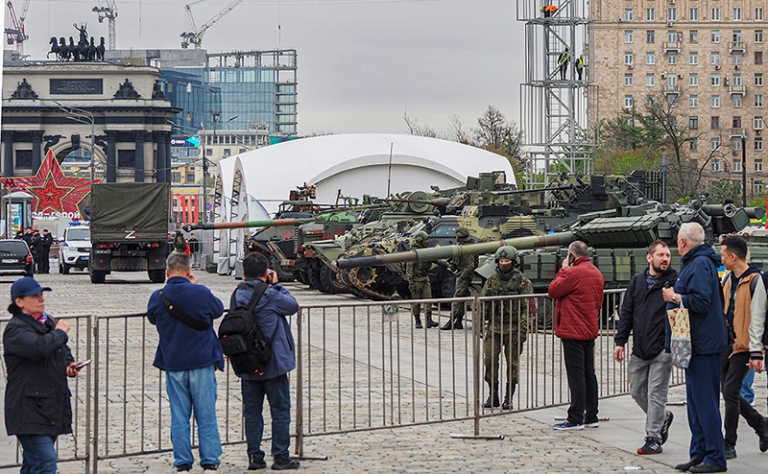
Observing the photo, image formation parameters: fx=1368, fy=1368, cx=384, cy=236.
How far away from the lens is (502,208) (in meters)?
26.1

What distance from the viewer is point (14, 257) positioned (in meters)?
40.8

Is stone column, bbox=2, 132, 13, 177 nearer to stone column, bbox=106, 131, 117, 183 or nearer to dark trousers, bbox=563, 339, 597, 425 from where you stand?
stone column, bbox=106, 131, 117, 183

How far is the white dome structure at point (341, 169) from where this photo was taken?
52.6m

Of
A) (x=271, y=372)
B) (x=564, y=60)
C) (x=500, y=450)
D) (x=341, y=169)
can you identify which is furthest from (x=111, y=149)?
(x=271, y=372)

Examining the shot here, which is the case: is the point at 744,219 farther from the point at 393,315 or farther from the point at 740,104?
the point at 740,104

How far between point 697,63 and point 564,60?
72.8 metres

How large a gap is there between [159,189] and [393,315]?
97.7 ft

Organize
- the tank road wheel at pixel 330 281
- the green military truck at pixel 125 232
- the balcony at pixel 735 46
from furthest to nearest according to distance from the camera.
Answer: the balcony at pixel 735 46 → the green military truck at pixel 125 232 → the tank road wheel at pixel 330 281

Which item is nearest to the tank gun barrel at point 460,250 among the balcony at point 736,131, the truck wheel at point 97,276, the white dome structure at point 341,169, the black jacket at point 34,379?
the black jacket at point 34,379

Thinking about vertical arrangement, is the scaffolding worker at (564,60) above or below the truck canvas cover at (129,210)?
above

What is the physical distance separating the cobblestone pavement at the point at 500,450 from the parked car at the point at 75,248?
118 ft

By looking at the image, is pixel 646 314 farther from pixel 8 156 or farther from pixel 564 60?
pixel 8 156

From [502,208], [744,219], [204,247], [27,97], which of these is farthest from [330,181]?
A: [27,97]

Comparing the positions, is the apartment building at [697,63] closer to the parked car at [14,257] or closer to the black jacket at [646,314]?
the parked car at [14,257]
